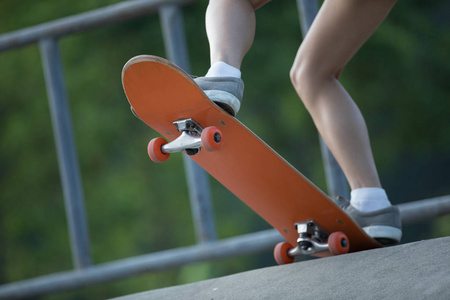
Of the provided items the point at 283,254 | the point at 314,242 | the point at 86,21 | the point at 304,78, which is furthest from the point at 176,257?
the point at 86,21

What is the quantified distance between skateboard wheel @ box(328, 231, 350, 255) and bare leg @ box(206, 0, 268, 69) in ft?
1.66

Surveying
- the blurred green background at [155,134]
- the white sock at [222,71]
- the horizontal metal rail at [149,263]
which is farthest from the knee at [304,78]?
the blurred green background at [155,134]

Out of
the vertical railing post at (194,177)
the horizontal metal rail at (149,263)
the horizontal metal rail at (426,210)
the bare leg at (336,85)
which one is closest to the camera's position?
the bare leg at (336,85)

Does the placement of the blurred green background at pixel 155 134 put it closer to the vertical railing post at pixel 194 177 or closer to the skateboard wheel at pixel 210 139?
the vertical railing post at pixel 194 177

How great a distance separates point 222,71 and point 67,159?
118 cm

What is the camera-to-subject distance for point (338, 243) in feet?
4.96

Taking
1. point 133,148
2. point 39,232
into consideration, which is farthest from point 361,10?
point 39,232

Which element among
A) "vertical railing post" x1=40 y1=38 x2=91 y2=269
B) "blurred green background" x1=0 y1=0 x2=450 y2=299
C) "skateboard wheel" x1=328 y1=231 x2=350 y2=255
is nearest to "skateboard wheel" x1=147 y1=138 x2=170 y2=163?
"skateboard wheel" x1=328 y1=231 x2=350 y2=255

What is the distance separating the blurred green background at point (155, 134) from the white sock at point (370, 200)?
4.64 meters

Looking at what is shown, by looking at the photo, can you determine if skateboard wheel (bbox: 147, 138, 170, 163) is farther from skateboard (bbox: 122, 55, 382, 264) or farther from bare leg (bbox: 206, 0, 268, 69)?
bare leg (bbox: 206, 0, 268, 69)

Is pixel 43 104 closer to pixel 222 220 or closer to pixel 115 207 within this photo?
pixel 115 207

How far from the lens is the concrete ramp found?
3.49 feet

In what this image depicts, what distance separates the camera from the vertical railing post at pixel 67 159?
234 centimetres

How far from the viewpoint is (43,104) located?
7.55 meters
